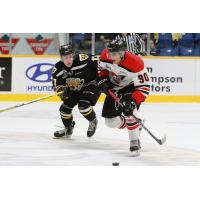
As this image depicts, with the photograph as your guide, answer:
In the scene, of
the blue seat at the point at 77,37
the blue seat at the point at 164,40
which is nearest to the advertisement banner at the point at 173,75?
the blue seat at the point at 164,40

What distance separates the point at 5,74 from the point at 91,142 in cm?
325

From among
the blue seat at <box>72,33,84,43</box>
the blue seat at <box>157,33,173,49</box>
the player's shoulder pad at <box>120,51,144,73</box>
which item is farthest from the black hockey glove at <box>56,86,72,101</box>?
the blue seat at <box>157,33,173,49</box>

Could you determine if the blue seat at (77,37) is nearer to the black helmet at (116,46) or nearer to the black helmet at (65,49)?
the black helmet at (65,49)

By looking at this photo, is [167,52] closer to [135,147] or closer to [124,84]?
[124,84]

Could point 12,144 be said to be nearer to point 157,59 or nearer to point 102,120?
point 102,120

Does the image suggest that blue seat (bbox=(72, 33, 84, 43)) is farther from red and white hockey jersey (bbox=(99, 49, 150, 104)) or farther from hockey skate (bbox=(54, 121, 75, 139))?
→ red and white hockey jersey (bbox=(99, 49, 150, 104))

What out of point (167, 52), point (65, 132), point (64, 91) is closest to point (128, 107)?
point (64, 91)

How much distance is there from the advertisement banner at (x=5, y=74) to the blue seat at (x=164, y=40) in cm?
263

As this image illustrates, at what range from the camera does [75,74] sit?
15.5 ft

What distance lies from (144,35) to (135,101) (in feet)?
15.5

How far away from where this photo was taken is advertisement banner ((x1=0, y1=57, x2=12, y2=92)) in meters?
7.62

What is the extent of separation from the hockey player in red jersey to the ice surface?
0.79 ft

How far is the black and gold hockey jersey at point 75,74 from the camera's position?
185 inches

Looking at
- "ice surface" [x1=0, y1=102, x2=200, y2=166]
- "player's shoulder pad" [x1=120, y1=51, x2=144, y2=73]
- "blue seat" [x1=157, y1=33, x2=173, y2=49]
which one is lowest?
"ice surface" [x1=0, y1=102, x2=200, y2=166]
